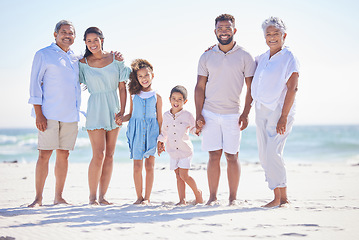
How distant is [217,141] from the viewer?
4.65 meters

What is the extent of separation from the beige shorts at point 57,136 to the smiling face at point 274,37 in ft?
8.43

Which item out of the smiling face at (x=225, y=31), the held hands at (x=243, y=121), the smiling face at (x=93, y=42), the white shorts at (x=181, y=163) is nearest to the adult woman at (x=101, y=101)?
the smiling face at (x=93, y=42)

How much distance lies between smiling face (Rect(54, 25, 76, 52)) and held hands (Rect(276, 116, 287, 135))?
2717mm

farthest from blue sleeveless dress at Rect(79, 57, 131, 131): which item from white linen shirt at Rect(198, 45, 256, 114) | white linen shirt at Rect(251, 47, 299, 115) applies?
white linen shirt at Rect(251, 47, 299, 115)

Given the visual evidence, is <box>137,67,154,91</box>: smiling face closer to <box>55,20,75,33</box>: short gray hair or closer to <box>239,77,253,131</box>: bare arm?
<box>55,20,75,33</box>: short gray hair

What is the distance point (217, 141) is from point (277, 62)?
3.83 ft

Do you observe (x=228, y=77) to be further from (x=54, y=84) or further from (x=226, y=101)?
(x=54, y=84)

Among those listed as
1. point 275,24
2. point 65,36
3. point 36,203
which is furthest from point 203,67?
point 36,203

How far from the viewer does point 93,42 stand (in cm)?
477

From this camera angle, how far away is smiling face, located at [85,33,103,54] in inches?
187

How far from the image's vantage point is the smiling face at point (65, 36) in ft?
15.4

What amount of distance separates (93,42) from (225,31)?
1.64 metres

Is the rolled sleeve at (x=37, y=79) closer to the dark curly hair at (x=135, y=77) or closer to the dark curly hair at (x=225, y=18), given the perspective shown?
the dark curly hair at (x=135, y=77)

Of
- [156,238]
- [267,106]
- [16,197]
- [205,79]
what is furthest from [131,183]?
[156,238]
